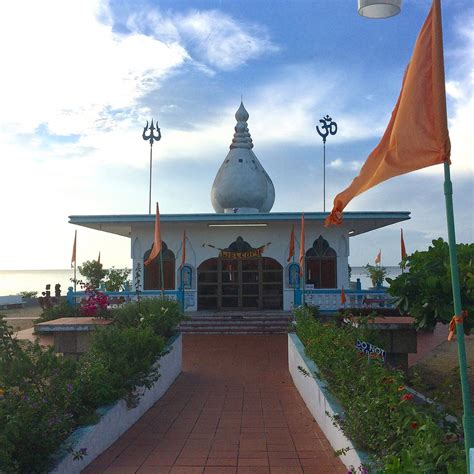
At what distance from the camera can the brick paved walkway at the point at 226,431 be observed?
5645 millimetres

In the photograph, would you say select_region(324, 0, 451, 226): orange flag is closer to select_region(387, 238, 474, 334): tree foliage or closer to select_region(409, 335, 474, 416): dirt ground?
select_region(387, 238, 474, 334): tree foliage

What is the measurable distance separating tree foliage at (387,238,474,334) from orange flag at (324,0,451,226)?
3.58 metres

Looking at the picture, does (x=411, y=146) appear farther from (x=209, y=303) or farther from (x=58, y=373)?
(x=209, y=303)

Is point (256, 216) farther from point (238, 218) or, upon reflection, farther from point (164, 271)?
point (164, 271)

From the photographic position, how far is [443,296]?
7.21m

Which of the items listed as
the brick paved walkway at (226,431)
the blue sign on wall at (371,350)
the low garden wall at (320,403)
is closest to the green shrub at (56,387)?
the brick paved walkway at (226,431)

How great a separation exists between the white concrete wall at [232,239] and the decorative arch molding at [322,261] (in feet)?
0.49

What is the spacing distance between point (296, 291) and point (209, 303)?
354 cm

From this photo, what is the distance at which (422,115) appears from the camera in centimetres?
370

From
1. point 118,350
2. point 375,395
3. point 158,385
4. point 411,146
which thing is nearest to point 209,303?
point 158,385

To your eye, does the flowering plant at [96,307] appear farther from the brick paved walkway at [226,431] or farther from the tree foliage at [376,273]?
the tree foliage at [376,273]

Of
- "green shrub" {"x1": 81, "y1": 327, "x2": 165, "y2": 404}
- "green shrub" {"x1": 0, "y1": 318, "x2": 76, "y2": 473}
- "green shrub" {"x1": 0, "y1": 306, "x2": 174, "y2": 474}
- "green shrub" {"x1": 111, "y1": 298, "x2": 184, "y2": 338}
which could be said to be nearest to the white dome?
"green shrub" {"x1": 111, "y1": 298, "x2": 184, "y2": 338}

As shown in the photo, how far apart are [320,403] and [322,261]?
12834 millimetres

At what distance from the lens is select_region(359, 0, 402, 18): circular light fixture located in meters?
4.32
